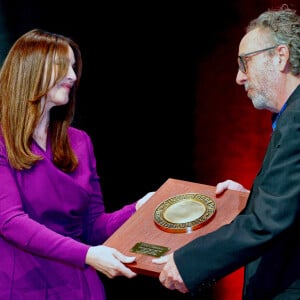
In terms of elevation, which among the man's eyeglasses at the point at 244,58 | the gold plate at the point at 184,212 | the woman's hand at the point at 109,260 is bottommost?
the woman's hand at the point at 109,260

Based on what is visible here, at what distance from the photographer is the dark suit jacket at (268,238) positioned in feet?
6.03

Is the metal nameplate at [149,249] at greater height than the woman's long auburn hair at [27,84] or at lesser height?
lesser

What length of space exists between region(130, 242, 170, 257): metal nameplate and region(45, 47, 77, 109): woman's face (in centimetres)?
62

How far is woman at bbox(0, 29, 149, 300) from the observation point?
2227mm

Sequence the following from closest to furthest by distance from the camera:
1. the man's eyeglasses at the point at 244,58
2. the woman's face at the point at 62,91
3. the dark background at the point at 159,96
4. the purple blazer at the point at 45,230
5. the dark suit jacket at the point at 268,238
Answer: the dark suit jacket at the point at 268,238 < the man's eyeglasses at the point at 244,58 < the purple blazer at the point at 45,230 < the woman's face at the point at 62,91 < the dark background at the point at 159,96

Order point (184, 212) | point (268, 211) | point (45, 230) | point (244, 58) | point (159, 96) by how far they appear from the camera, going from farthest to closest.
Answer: point (159, 96)
point (184, 212)
point (45, 230)
point (244, 58)
point (268, 211)

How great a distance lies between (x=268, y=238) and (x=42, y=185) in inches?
34.0

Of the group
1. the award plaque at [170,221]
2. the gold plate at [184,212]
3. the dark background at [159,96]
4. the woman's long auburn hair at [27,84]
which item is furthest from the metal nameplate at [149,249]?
the dark background at [159,96]

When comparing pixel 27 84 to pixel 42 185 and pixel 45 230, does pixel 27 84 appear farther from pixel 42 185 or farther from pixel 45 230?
pixel 45 230

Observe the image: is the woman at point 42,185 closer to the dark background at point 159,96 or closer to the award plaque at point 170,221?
the award plaque at point 170,221

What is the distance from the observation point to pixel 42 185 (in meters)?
2.30

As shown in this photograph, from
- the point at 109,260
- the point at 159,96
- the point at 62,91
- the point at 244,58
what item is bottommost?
the point at 109,260

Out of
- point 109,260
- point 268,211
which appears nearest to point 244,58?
point 268,211

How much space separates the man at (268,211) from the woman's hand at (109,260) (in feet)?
0.44
